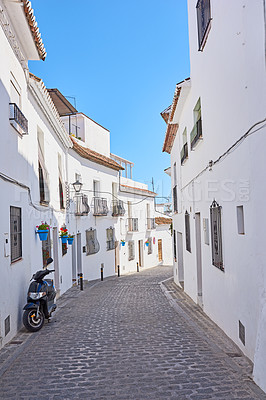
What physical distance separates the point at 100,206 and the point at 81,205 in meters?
3.08

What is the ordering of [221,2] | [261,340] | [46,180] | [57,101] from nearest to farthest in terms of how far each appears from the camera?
[261,340], [221,2], [46,180], [57,101]

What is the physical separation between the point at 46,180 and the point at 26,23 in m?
4.35

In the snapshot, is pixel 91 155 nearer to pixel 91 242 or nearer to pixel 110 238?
pixel 91 242

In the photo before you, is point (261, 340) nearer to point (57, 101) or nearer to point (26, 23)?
point (26, 23)

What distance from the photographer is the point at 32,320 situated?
7.05 meters

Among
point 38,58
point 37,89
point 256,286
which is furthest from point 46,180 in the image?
point 256,286

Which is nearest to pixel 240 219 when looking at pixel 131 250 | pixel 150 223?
pixel 131 250

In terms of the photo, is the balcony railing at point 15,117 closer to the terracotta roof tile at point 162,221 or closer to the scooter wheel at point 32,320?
the scooter wheel at point 32,320

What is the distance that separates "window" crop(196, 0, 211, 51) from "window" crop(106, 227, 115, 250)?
14104 millimetres

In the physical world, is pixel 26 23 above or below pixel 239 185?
above

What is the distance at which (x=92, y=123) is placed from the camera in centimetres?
2100

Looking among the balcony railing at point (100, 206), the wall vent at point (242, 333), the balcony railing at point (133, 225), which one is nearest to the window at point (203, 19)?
the wall vent at point (242, 333)

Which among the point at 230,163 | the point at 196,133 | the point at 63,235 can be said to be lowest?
the point at 63,235

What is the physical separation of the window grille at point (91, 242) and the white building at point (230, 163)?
8.53 m
